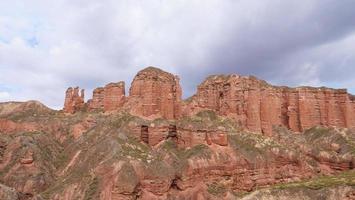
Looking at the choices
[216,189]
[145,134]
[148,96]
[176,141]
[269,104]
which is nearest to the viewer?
[216,189]

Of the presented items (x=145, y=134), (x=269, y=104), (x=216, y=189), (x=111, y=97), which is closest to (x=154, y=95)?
(x=145, y=134)

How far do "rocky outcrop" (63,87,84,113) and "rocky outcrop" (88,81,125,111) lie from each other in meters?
4.22

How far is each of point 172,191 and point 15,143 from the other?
110 ft

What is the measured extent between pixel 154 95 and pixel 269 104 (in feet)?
91.8

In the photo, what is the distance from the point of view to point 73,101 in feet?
351

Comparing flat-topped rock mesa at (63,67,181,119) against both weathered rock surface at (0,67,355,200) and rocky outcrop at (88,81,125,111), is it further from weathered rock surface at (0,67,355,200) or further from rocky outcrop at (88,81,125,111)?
weathered rock surface at (0,67,355,200)

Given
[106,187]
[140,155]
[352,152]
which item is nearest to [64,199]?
[106,187]

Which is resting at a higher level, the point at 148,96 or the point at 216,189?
the point at 148,96

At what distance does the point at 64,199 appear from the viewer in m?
77.8

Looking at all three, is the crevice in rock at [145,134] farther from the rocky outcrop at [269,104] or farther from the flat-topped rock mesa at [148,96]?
the rocky outcrop at [269,104]

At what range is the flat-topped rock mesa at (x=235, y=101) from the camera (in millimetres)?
97125

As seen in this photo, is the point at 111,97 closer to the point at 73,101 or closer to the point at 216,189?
the point at 73,101

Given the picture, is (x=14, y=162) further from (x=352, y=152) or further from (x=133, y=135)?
(x=352, y=152)

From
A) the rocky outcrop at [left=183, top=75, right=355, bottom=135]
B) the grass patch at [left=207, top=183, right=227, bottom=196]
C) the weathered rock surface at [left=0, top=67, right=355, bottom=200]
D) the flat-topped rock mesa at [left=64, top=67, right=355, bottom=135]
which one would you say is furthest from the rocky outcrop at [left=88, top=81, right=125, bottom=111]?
the grass patch at [left=207, top=183, right=227, bottom=196]
